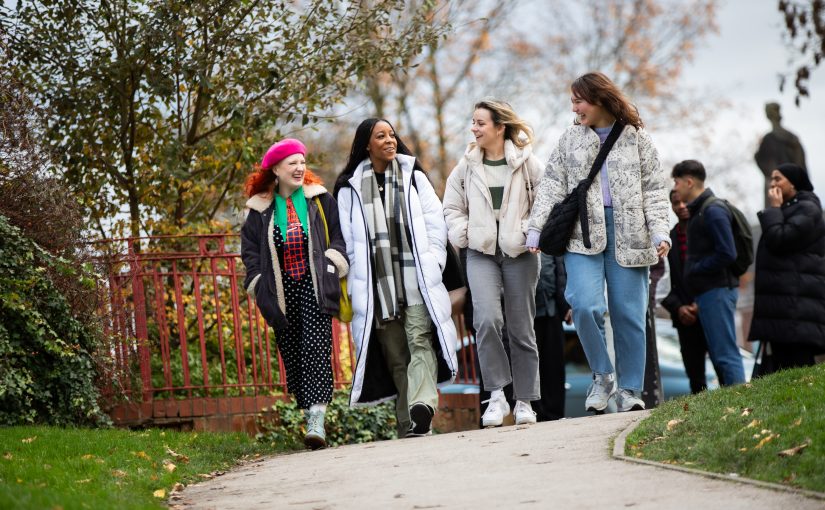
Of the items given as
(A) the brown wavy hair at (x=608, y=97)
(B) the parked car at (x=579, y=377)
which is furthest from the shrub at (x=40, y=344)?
(B) the parked car at (x=579, y=377)

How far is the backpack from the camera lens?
9.98 metres

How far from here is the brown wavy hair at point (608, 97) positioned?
27.2 feet

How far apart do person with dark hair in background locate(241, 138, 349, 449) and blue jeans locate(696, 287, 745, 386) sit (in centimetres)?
316

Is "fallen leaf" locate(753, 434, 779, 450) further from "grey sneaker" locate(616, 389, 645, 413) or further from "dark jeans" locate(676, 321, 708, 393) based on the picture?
"dark jeans" locate(676, 321, 708, 393)

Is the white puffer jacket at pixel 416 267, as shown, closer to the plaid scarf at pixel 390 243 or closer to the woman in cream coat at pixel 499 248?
the plaid scarf at pixel 390 243

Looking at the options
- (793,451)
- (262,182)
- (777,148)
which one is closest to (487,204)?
(262,182)

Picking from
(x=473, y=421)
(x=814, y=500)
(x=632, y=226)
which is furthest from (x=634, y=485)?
(x=473, y=421)

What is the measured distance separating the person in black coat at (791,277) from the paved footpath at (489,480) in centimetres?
259

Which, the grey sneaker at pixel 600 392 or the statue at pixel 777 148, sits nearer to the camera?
the grey sneaker at pixel 600 392

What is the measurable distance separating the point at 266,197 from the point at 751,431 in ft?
13.4

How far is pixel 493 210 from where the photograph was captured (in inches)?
337

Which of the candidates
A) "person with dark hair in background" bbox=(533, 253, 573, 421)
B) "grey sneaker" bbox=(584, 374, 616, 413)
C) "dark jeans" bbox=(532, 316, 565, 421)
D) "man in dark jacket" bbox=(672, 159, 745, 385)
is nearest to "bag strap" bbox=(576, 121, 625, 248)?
"grey sneaker" bbox=(584, 374, 616, 413)

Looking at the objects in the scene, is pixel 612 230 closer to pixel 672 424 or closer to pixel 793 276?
pixel 672 424

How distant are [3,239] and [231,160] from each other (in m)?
3.86
